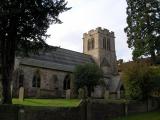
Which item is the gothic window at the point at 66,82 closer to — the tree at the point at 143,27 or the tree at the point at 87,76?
the tree at the point at 87,76

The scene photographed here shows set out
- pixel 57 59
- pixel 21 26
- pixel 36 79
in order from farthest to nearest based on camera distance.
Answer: pixel 57 59
pixel 36 79
pixel 21 26

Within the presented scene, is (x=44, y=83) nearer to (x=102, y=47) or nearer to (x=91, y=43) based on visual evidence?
(x=102, y=47)

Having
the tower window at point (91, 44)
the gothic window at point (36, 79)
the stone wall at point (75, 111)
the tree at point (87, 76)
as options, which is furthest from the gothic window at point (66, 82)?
the stone wall at point (75, 111)

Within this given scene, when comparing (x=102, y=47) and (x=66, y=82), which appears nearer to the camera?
(x=66, y=82)

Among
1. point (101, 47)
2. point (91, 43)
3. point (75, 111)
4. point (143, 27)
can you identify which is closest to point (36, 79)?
point (143, 27)

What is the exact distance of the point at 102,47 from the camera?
2571 inches

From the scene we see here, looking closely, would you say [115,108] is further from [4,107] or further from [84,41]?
[84,41]

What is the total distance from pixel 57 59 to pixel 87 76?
857cm

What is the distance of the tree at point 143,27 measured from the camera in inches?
1524

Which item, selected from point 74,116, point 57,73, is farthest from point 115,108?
point 57,73

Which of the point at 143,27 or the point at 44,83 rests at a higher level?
the point at 143,27

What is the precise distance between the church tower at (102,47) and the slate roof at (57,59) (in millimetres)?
3814

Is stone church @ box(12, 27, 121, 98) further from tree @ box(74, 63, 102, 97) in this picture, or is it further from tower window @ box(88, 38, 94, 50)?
tree @ box(74, 63, 102, 97)

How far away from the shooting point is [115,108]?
2939 centimetres
